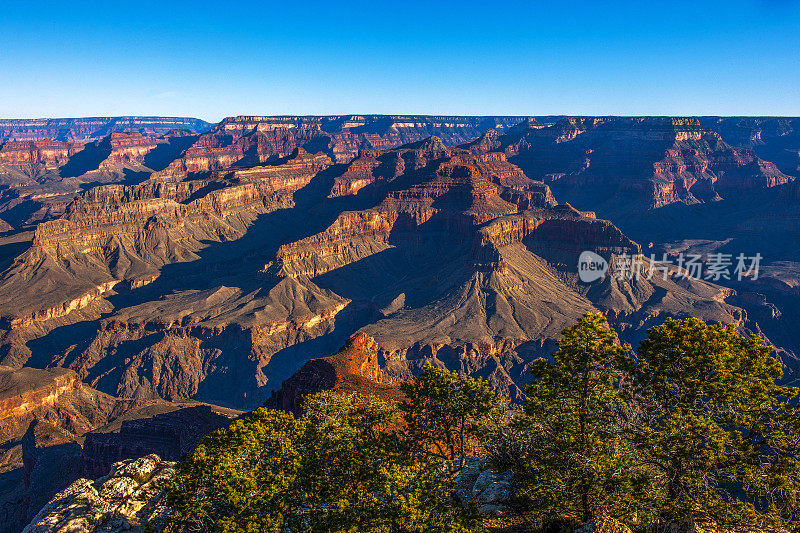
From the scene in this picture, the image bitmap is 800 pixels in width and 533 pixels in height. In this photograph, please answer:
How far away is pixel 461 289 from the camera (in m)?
139

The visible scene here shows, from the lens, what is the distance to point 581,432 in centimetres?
2714

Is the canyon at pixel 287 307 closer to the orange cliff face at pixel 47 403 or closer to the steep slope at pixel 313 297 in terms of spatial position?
the orange cliff face at pixel 47 403

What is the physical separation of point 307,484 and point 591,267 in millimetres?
137377

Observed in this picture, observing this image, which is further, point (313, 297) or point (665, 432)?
point (313, 297)

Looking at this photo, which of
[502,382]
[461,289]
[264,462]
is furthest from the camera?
[461,289]

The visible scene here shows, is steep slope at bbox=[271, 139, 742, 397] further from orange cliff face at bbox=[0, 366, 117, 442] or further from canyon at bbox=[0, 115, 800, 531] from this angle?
orange cliff face at bbox=[0, 366, 117, 442]

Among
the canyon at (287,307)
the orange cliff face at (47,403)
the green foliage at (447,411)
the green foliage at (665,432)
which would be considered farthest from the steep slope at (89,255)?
the green foliage at (665,432)

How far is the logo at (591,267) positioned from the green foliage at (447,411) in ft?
408

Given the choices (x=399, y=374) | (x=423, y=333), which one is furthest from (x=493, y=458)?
(x=423, y=333)

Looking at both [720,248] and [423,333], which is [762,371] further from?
[720,248]

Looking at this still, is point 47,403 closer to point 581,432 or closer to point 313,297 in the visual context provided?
point 313,297

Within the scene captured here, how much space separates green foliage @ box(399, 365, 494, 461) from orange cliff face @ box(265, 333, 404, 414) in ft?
65.0

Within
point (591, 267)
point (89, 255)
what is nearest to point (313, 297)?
point (591, 267)

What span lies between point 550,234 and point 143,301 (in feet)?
411
